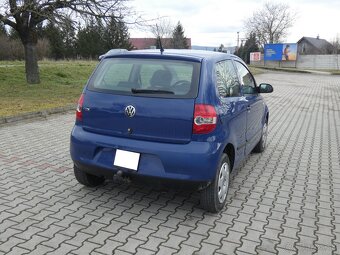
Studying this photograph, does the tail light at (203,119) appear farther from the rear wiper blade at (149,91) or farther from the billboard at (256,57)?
the billboard at (256,57)

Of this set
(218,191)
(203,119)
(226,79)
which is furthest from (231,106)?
(218,191)

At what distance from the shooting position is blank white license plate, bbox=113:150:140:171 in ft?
12.0

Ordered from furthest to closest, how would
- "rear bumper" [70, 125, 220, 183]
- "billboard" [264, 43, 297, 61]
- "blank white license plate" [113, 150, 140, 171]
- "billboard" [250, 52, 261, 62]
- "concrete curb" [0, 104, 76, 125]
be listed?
"billboard" [250, 52, 261, 62] < "billboard" [264, 43, 297, 61] < "concrete curb" [0, 104, 76, 125] < "blank white license plate" [113, 150, 140, 171] < "rear bumper" [70, 125, 220, 183]

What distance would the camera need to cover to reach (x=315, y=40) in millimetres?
87875

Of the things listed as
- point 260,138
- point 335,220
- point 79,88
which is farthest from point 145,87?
point 79,88

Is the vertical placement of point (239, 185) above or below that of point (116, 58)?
below

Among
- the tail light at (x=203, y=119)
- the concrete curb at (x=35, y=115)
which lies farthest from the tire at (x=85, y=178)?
the concrete curb at (x=35, y=115)

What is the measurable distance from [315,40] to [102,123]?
304 ft

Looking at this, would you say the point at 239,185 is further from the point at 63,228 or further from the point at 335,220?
the point at 63,228

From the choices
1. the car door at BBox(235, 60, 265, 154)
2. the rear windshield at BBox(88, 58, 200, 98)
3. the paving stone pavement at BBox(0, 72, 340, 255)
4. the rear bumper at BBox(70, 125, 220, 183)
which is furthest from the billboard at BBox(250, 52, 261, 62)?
the rear bumper at BBox(70, 125, 220, 183)

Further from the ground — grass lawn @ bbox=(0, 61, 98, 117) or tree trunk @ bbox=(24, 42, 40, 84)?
tree trunk @ bbox=(24, 42, 40, 84)

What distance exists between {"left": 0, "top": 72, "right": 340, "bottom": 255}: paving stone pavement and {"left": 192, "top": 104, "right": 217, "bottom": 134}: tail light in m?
0.91

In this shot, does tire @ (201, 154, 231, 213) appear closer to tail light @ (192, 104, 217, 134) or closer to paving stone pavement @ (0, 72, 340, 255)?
paving stone pavement @ (0, 72, 340, 255)

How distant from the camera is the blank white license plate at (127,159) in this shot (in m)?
3.65
